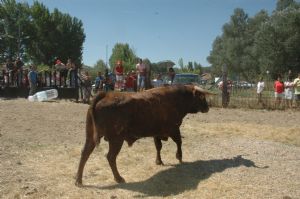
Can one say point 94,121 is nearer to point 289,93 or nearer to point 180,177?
point 180,177

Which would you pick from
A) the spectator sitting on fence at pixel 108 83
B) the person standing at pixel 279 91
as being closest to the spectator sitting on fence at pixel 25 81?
the spectator sitting on fence at pixel 108 83

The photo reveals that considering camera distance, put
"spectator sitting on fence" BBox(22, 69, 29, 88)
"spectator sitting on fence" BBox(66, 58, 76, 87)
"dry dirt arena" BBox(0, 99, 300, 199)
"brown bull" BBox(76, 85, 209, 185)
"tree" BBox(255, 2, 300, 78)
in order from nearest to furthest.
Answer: "dry dirt arena" BBox(0, 99, 300, 199) < "brown bull" BBox(76, 85, 209, 185) < "spectator sitting on fence" BBox(66, 58, 76, 87) < "spectator sitting on fence" BBox(22, 69, 29, 88) < "tree" BBox(255, 2, 300, 78)

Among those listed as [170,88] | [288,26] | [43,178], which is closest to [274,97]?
[170,88]

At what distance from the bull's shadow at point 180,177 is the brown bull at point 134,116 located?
40 centimetres

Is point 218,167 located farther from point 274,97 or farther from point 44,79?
point 44,79

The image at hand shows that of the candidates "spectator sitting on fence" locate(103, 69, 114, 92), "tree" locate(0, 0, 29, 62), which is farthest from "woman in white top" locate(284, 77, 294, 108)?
"tree" locate(0, 0, 29, 62)

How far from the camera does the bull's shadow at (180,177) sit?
7.02 metres

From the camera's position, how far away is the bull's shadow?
7.02 metres

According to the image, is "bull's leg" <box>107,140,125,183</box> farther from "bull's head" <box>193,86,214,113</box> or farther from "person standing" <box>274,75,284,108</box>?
"person standing" <box>274,75,284,108</box>

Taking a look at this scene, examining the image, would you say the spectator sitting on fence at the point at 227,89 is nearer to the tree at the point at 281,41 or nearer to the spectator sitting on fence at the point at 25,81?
the spectator sitting on fence at the point at 25,81

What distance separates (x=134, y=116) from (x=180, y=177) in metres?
1.29

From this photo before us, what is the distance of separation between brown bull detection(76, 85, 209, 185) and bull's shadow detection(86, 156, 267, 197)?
0.40m

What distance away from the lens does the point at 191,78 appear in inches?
1013

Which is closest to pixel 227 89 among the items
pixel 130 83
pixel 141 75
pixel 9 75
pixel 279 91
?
pixel 279 91
